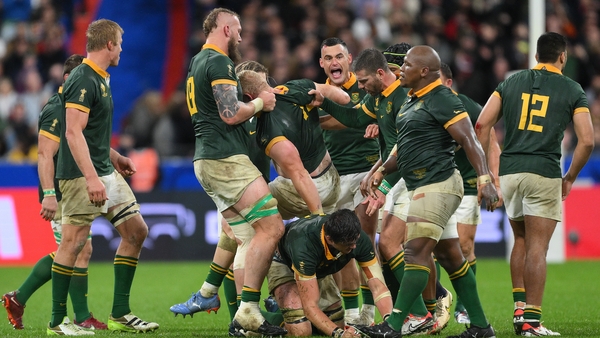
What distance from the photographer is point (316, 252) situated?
284 inches

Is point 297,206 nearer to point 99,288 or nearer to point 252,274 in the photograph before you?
point 252,274

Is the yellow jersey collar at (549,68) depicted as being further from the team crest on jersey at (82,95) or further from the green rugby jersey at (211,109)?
the team crest on jersey at (82,95)

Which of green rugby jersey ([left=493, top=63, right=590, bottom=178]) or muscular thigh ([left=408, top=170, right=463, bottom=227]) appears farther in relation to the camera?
green rugby jersey ([left=493, top=63, right=590, bottom=178])

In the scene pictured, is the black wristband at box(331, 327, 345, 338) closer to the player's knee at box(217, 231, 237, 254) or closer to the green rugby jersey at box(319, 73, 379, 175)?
the player's knee at box(217, 231, 237, 254)

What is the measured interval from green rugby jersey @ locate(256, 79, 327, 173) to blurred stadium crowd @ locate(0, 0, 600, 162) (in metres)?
8.52

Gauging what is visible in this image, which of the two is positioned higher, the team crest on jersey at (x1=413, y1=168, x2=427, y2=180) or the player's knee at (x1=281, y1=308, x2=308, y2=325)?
the team crest on jersey at (x1=413, y1=168, x2=427, y2=180)

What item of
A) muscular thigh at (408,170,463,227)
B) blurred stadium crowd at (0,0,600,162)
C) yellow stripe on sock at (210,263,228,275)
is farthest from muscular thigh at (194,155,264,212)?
blurred stadium crowd at (0,0,600,162)

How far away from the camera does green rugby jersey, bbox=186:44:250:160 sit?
741 cm

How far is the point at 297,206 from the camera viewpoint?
829 centimetres

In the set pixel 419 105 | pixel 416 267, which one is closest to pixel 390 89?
pixel 419 105

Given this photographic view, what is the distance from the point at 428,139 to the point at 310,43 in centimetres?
1109

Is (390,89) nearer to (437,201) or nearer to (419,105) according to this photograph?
(419,105)

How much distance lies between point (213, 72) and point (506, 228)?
900cm

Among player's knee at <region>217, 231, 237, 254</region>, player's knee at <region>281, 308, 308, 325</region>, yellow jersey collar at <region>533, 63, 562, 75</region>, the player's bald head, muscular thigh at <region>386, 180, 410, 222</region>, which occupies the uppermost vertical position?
the player's bald head
